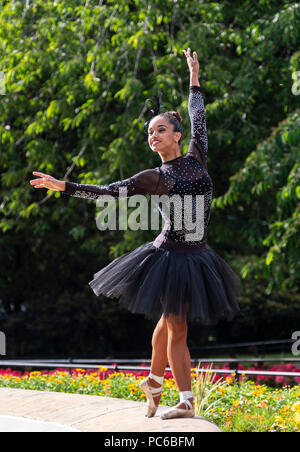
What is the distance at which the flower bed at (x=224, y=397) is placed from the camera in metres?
5.36

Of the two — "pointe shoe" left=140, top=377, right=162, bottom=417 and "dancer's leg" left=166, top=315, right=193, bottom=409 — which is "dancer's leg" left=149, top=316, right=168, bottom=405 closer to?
"pointe shoe" left=140, top=377, right=162, bottom=417

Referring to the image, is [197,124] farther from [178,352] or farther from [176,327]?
[178,352]

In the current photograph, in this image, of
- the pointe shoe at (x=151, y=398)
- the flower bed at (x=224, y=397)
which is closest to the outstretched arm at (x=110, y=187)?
the pointe shoe at (x=151, y=398)

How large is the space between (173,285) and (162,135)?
1173 mm

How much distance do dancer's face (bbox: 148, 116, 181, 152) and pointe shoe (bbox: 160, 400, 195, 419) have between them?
1.92 meters

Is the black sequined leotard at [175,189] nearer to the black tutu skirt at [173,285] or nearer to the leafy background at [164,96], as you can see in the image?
the black tutu skirt at [173,285]

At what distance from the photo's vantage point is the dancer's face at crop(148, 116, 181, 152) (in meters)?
5.34

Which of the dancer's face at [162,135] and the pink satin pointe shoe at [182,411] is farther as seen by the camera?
the dancer's face at [162,135]

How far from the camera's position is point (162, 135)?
17.5 ft

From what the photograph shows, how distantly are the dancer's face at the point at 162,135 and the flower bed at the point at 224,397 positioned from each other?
78.7 inches

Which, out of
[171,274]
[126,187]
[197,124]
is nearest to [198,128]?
[197,124]

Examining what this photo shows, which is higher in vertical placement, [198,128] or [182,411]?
[198,128]

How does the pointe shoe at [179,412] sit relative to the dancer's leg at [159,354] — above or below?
below
